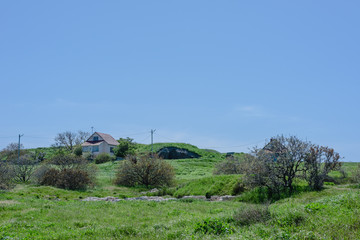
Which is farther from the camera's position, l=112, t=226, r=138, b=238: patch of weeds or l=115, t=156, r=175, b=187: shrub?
l=115, t=156, r=175, b=187: shrub

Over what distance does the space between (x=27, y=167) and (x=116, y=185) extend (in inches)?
458

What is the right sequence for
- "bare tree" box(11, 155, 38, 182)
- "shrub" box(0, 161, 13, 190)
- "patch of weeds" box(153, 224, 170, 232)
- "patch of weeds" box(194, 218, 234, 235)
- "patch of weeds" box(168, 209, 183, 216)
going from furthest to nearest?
1. "bare tree" box(11, 155, 38, 182)
2. "shrub" box(0, 161, 13, 190)
3. "patch of weeds" box(168, 209, 183, 216)
4. "patch of weeds" box(153, 224, 170, 232)
5. "patch of weeds" box(194, 218, 234, 235)

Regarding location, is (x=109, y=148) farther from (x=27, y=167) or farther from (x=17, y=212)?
(x=17, y=212)

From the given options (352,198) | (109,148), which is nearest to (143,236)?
(352,198)

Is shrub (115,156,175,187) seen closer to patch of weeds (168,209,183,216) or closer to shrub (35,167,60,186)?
shrub (35,167,60,186)

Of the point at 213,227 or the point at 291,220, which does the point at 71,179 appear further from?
the point at 291,220

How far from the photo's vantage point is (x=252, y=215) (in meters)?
9.34

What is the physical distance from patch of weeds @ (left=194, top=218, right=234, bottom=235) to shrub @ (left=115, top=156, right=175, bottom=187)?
23552mm

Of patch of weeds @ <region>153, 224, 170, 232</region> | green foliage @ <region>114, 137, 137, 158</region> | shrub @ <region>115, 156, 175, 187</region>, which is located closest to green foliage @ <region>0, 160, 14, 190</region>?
shrub @ <region>115, 156, 175, 187</region>

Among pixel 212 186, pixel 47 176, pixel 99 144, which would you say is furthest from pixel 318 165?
pixel 99 144

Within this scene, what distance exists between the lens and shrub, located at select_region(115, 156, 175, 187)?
32.7 m

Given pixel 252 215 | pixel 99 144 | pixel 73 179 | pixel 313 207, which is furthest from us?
pixel 99 144

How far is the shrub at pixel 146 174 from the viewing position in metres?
32.7

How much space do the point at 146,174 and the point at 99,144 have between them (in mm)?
42661
